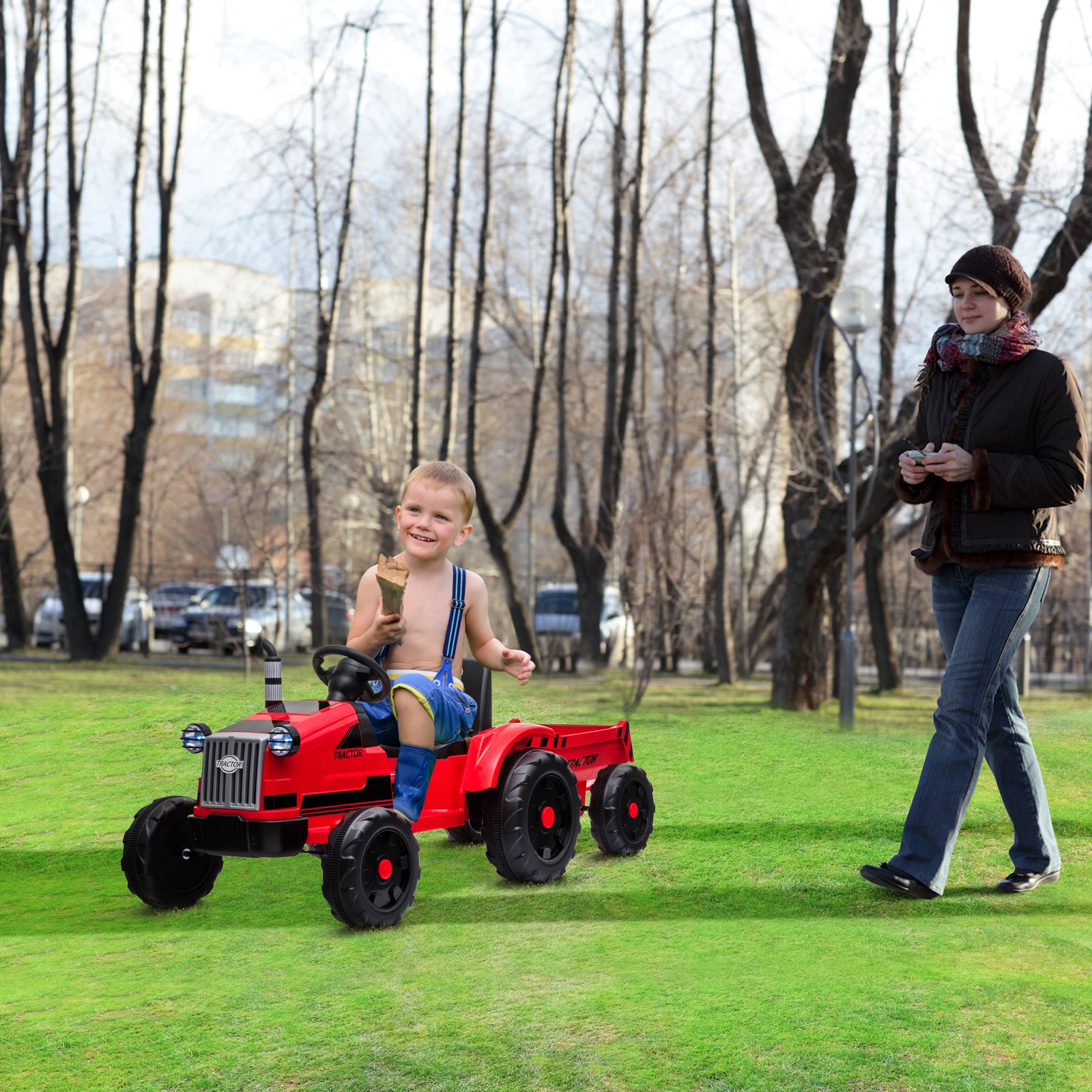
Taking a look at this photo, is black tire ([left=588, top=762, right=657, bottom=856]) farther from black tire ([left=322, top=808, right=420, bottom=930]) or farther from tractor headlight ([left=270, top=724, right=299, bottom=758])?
tractor headlight ([left=270, top=724, right=299, bottom=758])

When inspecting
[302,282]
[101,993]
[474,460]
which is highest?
[302,282]

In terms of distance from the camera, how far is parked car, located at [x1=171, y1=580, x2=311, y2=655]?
88.2 ft

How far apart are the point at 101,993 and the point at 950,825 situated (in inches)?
113

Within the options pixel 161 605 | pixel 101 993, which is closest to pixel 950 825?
Answer: pixel 101 993

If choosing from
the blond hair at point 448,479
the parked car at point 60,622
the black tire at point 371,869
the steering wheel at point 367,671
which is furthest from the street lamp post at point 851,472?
the parked car at point 60,622

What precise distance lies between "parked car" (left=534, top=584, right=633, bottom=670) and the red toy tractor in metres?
19.2

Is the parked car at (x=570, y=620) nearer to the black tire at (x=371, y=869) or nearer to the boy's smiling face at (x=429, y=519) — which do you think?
the boy's smiling face at (x=429, y=519)

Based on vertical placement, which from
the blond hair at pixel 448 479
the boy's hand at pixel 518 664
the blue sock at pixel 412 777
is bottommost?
the blue sock at pixel 412 777

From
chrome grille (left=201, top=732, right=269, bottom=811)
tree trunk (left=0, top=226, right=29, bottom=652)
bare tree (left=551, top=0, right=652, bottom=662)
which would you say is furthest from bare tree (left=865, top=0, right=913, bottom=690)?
tree trunk (left=0, top=226, right=29, bottom=652)

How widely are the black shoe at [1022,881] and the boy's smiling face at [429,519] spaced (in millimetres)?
2398

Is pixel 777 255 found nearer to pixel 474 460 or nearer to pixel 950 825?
pixel 474 460

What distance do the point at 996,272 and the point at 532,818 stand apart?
2.67 m

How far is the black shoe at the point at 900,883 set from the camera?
4543 mm

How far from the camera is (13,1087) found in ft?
9.62
